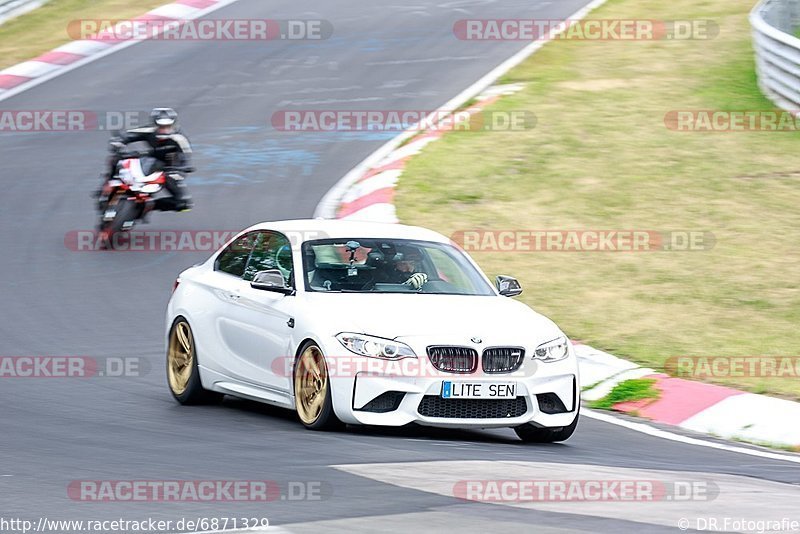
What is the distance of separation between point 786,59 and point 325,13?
10.3 m

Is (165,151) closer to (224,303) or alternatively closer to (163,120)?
(163,120)

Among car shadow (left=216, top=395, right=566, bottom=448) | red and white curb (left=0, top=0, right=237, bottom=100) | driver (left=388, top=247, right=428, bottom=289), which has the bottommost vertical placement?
car shadow (left=216, top=395, right=566, bottom=448)

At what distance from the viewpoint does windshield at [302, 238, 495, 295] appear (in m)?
9.85

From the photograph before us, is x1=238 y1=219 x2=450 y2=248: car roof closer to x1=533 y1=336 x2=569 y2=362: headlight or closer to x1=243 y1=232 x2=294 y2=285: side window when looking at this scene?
x1=243 y1=232 x2=294 y2=285: side window

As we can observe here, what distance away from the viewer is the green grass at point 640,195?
13.3 metres

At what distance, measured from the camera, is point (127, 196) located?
17.0m

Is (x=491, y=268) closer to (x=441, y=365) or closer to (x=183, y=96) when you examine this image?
(x=441, y=365)

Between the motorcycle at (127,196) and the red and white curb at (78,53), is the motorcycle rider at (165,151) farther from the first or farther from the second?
the red and white curb at (78,53)

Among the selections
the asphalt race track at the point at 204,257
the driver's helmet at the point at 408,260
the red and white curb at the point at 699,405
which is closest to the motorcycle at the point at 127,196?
the asphalt race track at the point at 204,257

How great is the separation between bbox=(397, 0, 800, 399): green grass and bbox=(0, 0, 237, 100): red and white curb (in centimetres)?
757

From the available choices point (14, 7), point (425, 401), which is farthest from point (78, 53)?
point (425, 401)

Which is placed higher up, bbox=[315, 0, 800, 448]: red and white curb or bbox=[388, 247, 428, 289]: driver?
bbox=[388, 247, 428, 289]: driver

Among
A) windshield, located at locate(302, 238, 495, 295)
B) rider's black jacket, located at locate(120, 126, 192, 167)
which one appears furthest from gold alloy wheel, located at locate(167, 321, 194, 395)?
rider's black jacket, located at locate(120, 126, 192, 167)

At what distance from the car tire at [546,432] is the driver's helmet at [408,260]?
133 cm
